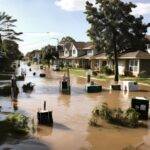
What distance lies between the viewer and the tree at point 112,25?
47812 millimetres

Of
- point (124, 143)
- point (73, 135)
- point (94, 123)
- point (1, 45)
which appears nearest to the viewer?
point (124, 143)

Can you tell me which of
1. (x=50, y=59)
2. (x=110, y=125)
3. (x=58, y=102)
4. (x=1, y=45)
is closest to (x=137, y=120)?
(x=110, y=125)

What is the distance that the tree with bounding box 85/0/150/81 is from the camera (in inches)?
1882

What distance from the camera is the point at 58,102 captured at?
28703 mm

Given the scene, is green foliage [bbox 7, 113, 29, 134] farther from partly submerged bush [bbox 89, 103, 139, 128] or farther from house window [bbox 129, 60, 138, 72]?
house window [bbox 129, 60, 138, 72]

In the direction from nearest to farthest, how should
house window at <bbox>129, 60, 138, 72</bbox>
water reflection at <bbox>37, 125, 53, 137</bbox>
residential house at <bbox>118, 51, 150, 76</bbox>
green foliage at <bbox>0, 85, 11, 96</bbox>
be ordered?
water reflection at <bbox>37, 125, 53, 137</bbox>, green foliage at <bbox>0, 85, 11, 96</bbox>, residential house at <bbox>118, 51, 150, 76</bbox>, house window at <bbox>129, 60, 138, 72</bbox>

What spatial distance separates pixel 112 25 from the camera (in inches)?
1890

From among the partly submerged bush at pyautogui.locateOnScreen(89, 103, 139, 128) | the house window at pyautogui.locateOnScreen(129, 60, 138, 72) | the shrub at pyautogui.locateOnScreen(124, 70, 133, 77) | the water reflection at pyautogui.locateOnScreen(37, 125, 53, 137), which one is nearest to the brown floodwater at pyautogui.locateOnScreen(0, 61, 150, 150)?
the water reflection at pyautogui.locateOnScreen(37, 125, 53, 137)

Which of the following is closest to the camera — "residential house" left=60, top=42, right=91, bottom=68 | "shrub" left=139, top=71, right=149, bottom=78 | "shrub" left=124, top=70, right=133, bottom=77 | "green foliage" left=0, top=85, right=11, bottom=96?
"green foliage" left=0, top=85, right=11, bottom=96

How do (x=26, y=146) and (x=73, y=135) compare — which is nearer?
(x=26, y=146)

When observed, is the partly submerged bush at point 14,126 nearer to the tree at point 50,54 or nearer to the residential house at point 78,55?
the residential house at point 78,55

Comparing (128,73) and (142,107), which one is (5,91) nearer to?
(142,107)

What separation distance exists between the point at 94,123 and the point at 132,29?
32.2m

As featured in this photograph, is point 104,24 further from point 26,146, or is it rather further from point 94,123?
point 26,146
